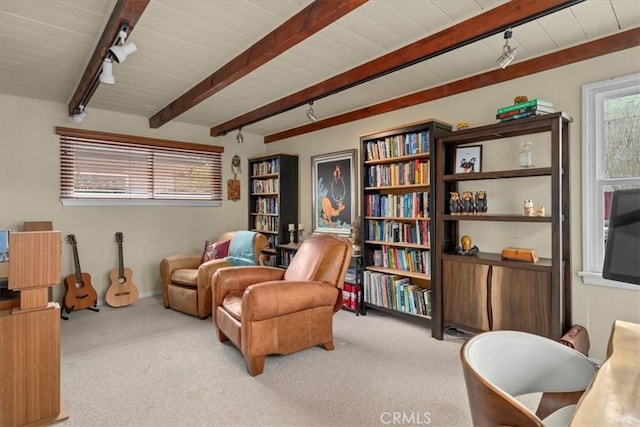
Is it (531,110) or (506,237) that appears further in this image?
(506,237)

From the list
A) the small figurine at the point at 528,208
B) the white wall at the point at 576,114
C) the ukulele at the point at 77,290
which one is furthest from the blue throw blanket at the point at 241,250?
the small figurine at the point at 528,208

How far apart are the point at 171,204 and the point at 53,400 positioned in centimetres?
290

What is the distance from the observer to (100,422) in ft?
5.80

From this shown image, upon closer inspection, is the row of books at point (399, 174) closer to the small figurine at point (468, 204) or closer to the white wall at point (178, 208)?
the small figurine at point (468, 204)

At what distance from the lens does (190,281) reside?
355cm

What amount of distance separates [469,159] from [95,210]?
4.06 metres

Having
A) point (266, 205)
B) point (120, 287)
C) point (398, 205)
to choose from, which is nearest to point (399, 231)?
point (398, 205)

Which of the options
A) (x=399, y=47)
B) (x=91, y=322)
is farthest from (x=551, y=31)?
(x=91, y=322)

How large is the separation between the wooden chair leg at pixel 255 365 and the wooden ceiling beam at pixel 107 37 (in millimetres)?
2183

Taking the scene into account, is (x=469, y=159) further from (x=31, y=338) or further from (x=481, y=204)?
(x=31, y=338)

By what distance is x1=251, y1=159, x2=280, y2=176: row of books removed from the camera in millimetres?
4684

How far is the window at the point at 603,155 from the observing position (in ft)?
7.54

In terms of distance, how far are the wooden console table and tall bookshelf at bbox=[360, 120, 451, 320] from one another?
6.19 ft

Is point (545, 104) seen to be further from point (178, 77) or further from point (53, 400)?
point (53, 400)
